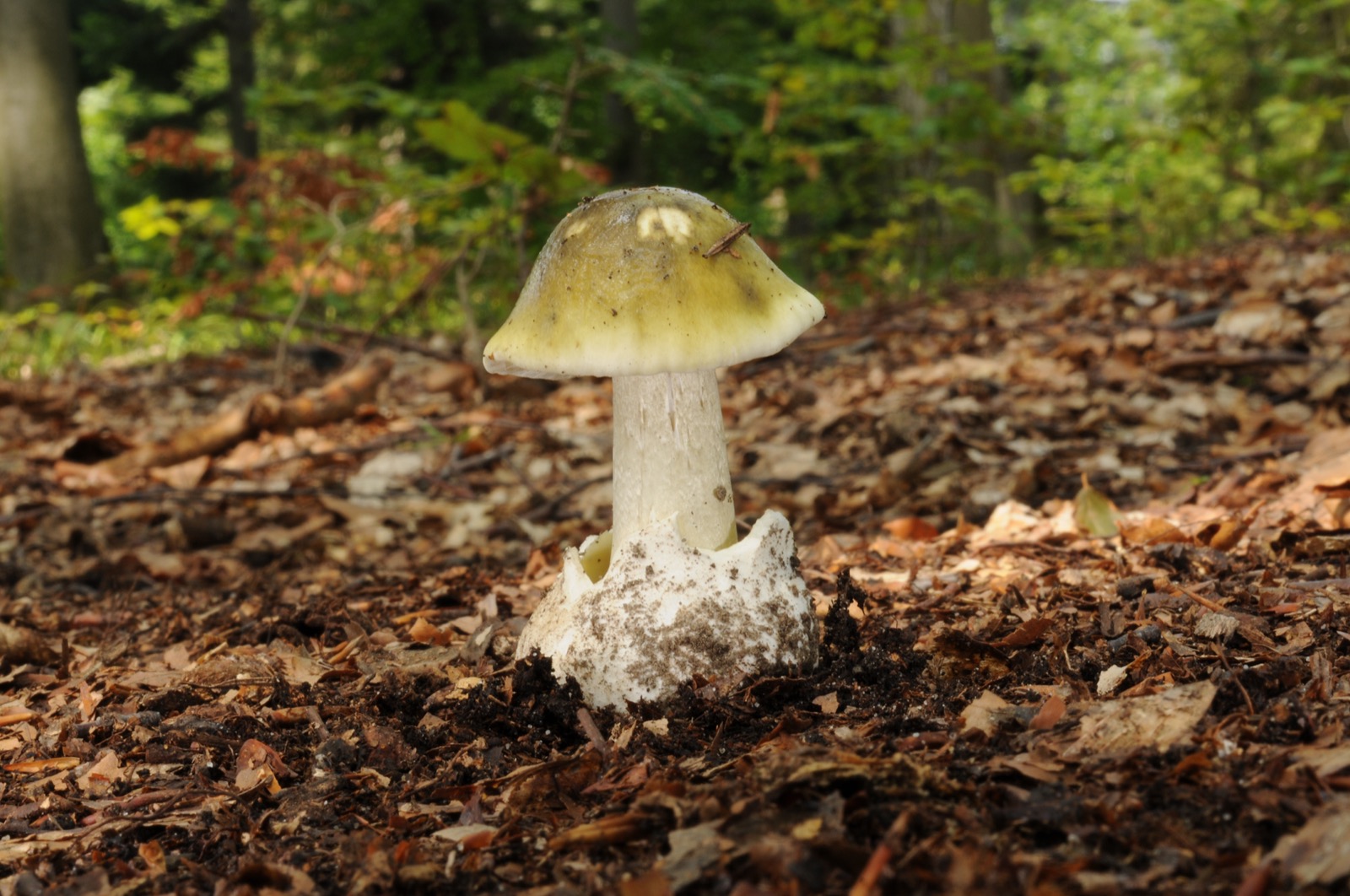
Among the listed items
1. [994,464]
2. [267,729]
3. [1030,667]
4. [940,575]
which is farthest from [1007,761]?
[994,464]

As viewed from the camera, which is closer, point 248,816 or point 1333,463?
point 248,816

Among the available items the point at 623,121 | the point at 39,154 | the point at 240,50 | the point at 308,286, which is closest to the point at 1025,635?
the point at 308,286

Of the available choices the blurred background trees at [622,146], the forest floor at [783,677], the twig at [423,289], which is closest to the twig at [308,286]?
the blurred background trees at [622,146]

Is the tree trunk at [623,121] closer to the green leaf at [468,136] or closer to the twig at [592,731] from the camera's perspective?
the green leaf at [468,136]

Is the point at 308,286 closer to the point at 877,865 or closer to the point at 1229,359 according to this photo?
the point at 1229,359

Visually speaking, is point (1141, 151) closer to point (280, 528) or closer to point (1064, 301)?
point (1064, 301)
